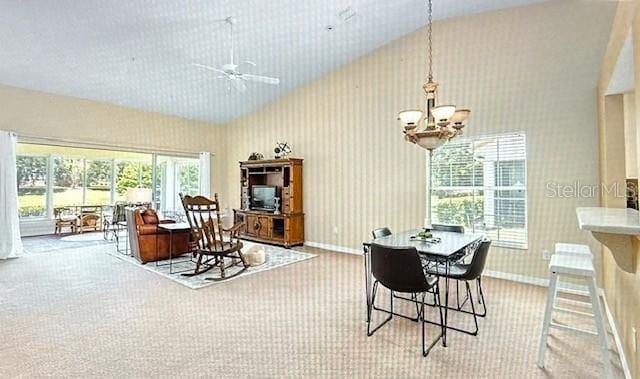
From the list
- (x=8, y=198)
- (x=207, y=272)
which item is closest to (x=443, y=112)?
(x=207, y=272)

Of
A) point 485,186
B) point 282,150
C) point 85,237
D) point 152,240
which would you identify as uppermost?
point 282,150

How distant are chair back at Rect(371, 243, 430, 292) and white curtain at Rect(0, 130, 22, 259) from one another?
623 cm

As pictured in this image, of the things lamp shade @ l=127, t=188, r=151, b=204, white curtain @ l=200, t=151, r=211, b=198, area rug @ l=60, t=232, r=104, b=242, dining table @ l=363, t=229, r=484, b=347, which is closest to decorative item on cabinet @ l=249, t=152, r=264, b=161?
white curtain @ l=200, t=151, r=211, b=198

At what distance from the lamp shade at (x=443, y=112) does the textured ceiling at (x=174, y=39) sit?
234 cm

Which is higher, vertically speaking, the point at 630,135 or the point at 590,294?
the point at 630,135

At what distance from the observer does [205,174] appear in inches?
319

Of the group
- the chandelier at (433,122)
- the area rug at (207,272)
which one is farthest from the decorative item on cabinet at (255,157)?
the chandelier at (433,122)

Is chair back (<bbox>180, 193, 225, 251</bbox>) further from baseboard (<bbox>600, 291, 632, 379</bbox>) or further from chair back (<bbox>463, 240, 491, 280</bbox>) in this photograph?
baseboard (<bbox>600, 291, 632, 379</bbox>)

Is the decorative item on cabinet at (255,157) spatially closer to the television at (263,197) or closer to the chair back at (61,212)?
the television at (263,197)

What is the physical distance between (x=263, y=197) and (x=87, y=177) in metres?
5.89

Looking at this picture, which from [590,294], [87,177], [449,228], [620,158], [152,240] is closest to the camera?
[590,294]

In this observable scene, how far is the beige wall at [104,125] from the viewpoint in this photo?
5.66 m

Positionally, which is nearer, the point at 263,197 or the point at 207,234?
the point at 207,234

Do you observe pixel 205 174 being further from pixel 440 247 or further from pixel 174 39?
pixel 440 247
